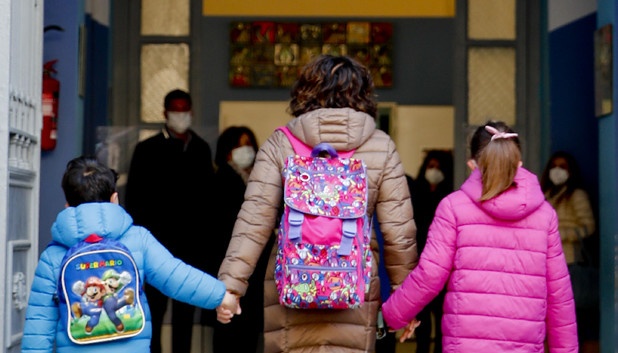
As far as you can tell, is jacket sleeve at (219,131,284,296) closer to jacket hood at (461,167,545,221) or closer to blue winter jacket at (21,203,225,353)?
blue winter jacket at (21,203,225,353)

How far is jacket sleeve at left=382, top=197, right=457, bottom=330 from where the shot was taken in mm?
4238

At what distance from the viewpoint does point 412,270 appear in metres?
4.39

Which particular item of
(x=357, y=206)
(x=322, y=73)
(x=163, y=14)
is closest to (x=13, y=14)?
(x=322, y=73)

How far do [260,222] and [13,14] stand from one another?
1466 millimetres

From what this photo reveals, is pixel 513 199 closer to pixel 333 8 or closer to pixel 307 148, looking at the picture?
pixel 307 148

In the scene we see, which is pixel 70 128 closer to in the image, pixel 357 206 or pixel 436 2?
pixel 357 206

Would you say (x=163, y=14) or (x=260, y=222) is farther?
(x=163, y=14)

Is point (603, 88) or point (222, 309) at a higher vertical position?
point (603, 88)

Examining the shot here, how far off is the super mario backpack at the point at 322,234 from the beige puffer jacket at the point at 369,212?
14 cm

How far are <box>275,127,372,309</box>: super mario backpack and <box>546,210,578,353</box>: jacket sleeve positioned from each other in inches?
29.4

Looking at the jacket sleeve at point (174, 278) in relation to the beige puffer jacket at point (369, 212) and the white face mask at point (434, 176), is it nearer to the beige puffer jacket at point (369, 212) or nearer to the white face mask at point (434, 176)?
the beige puffer jacket at point (369, 212)

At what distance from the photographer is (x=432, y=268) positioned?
4.23m

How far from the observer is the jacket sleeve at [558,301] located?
4273 millimetres

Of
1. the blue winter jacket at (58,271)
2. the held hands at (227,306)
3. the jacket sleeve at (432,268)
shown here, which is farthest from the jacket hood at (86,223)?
the jacket sleeve at (432,268)
